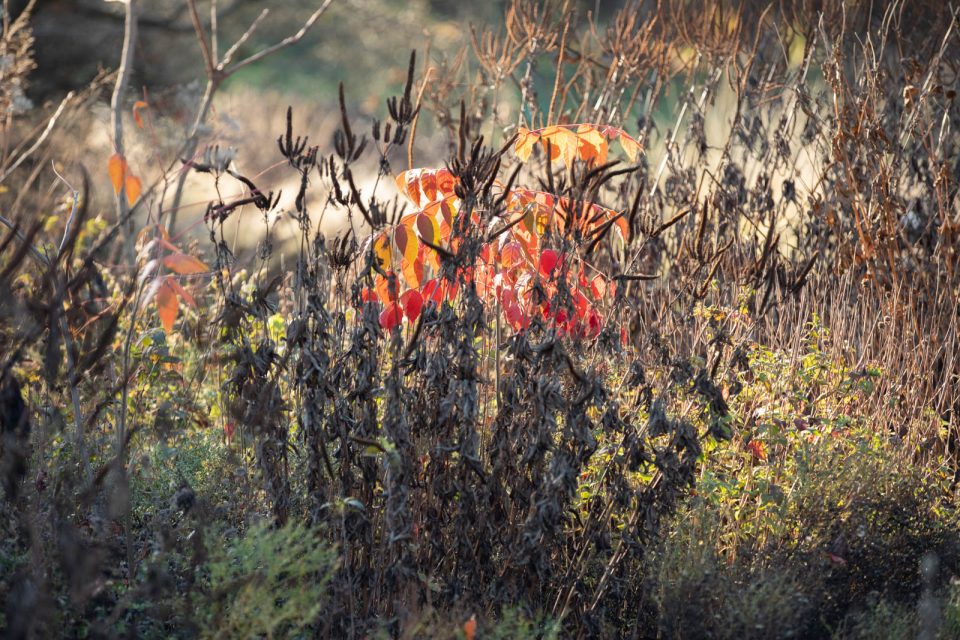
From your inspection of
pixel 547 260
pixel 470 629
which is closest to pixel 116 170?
pixel 547 260

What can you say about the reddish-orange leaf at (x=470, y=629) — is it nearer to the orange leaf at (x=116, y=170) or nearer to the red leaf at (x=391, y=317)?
the red leaf at (x=391, y=317)

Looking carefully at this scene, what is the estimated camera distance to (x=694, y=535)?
2332 mm

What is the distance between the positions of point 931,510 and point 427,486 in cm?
141

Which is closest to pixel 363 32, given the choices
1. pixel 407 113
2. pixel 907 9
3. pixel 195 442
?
pixel 907 9

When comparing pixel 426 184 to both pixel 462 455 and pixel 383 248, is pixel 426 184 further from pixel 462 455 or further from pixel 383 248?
pixel 462 455

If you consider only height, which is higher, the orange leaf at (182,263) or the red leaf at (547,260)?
the red leaf at (547,260)

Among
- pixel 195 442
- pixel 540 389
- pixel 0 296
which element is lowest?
pixel 195 442

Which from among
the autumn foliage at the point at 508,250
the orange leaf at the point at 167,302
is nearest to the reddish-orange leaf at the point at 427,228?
the autumn foliage at the point at 508,250

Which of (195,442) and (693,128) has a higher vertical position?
(693,128)

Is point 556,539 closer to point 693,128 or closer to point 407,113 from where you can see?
point 407,113

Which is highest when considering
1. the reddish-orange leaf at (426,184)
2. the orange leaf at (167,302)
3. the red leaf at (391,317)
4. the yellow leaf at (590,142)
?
the yellow leaf at (590,142)

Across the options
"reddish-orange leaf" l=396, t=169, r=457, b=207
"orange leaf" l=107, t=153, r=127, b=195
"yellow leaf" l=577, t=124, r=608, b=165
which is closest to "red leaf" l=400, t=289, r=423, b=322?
"reddish-orange leaf" l=396, t=169, r=457, b=207

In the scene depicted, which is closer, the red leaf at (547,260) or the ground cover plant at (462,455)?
the ground cover plant at (462,455)

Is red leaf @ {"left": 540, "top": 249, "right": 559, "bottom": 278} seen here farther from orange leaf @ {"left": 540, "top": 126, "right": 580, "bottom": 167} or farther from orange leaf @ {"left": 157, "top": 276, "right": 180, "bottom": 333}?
orange leaf @ {"left": 157, "top": 276, "right": 180, "bottom": 333}
